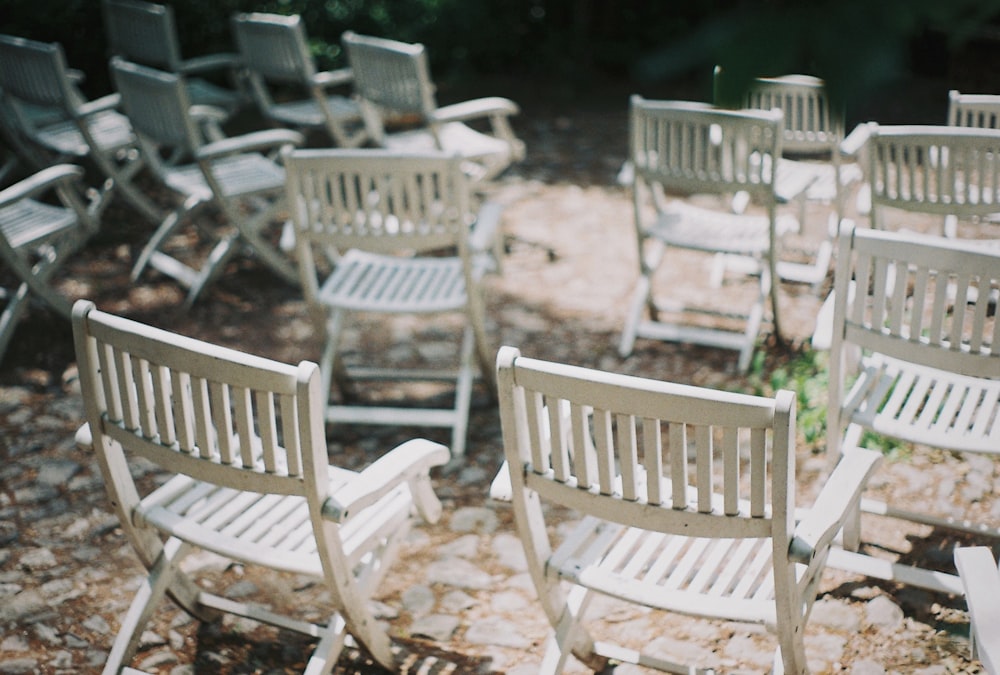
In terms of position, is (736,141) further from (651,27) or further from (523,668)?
(651,27)

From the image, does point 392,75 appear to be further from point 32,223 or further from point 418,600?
point 418,600

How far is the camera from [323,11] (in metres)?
8.89

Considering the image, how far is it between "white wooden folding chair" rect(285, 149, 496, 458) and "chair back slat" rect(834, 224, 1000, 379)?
137 cm

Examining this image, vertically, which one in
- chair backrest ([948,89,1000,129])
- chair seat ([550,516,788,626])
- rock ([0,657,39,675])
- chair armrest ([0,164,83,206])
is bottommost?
rock ([0,657,39,675])

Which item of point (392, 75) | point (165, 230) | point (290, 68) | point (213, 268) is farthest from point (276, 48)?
point (213, 268)

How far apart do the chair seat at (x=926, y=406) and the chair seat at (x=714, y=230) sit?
45.1 inches

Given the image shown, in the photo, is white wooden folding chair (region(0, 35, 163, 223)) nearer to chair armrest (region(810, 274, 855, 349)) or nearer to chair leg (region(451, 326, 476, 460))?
chair leg (region(451, 326, 476, 460))

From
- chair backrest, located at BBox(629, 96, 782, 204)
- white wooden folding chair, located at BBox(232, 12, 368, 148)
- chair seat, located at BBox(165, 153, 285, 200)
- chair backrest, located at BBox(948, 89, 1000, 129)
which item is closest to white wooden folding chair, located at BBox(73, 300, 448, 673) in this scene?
chair backrest, located at BBox(629, 96, 782, 204)

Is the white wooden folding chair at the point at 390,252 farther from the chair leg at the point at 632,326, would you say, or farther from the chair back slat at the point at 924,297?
the chair back slat at the point at 924,297

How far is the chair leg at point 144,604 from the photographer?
8.65 feet

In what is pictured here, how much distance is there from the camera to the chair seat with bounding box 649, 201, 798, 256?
4.19 metres

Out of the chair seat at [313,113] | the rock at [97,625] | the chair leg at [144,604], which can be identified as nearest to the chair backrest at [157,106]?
the chair seat at [313,113]

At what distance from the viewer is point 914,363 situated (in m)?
2.71

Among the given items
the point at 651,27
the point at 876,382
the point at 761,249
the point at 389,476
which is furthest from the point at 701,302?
the point at 651,27
